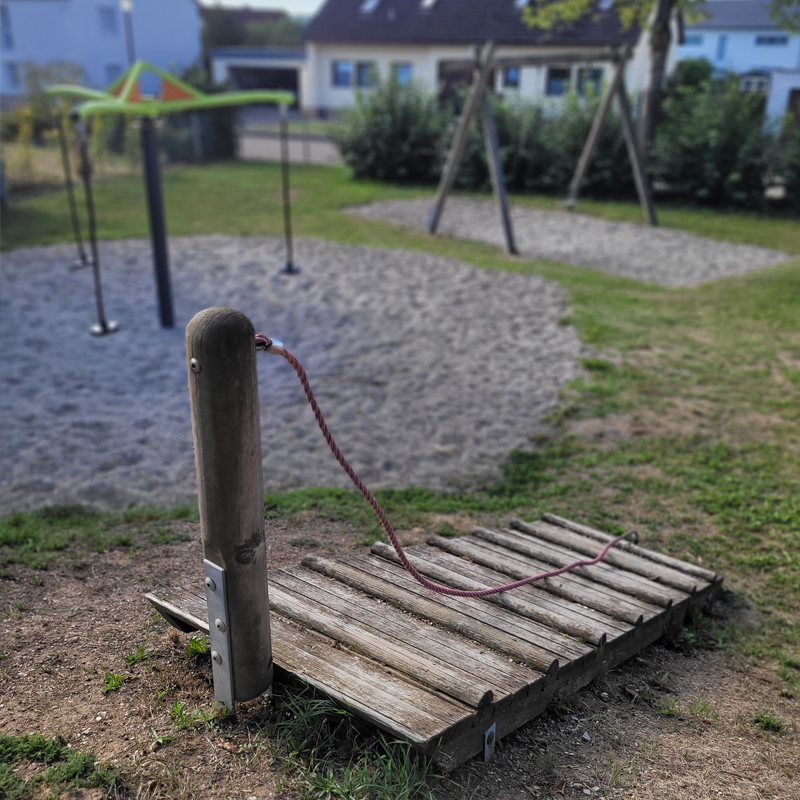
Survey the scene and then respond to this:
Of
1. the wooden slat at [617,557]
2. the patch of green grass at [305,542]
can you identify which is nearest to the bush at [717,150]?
the wooden slat at [617,557]

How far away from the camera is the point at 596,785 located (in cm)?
250

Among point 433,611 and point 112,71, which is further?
point 112,71

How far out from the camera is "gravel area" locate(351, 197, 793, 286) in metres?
10.9

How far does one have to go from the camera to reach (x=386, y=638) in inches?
110

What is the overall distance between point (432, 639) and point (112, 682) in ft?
3.53

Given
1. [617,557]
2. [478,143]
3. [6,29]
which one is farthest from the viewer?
[6,29]

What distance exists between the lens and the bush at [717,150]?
590 inches

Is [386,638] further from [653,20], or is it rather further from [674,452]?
[653,20]

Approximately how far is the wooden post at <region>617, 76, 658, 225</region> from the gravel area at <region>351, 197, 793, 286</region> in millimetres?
342

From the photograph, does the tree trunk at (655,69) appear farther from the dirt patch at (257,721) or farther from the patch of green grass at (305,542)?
the dirt patch at (257,721)

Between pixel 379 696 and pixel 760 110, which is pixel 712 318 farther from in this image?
pixel 760 110

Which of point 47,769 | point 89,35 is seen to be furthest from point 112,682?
point 89,35

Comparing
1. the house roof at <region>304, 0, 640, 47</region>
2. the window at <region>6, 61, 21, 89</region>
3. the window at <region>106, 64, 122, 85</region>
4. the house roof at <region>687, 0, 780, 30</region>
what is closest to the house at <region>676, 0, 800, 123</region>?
the house roof at <region>687, 0, 780, 30</region>

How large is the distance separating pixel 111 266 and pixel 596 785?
951 centimetres
